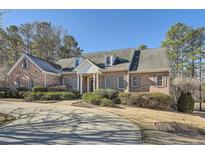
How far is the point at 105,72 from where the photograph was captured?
63.0ft

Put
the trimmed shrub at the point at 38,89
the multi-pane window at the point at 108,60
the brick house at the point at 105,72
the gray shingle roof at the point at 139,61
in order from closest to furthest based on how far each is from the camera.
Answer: the brick house at the point at 105,72 → the gray shingle roof at the point at 139,61 → the trimmed shrub at the point at 38,89 → the multi-pane window at the point at 108,60

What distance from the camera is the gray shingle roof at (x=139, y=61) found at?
17.7 metres

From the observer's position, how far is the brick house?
1758 cm

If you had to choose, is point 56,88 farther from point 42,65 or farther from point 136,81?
point 136,81

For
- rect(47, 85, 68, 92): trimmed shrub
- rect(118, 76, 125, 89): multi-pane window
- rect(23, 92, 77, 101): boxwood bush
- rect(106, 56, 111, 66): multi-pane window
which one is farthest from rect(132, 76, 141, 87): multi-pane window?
rect(47, 85, 68, 92): trimmed shrub

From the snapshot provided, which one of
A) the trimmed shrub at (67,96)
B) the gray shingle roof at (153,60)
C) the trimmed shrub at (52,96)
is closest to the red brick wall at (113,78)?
the gray shingle roof at (153,60)

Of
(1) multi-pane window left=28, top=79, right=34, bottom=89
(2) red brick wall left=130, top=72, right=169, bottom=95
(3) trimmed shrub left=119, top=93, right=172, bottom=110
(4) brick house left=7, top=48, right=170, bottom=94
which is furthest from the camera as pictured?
(1) multi-pane window left=28, top=79, right=34, bottom=89

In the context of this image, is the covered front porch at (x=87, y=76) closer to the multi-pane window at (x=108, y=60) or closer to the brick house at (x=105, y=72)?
the brick house at (x=105, y=72)

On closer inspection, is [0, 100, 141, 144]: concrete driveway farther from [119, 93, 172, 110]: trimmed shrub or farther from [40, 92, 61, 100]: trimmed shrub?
[40, 92, 61, 100]: trimmed shrub

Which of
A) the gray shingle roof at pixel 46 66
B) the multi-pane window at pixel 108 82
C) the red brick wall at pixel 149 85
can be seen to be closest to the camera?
the red brick wall at pixel 149 85

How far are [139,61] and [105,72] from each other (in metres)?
3.36

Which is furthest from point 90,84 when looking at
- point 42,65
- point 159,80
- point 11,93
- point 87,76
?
point 11,93

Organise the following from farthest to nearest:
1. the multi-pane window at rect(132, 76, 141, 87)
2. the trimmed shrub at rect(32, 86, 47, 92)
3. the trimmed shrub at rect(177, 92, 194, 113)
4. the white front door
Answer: the white front door < the trimmed shrub at rect(32, 86, 47, 92) < the multi-pane window at rect(132, 76, 141, 87) < the trimmed shrub at rect(177, 92, 194, 113)
